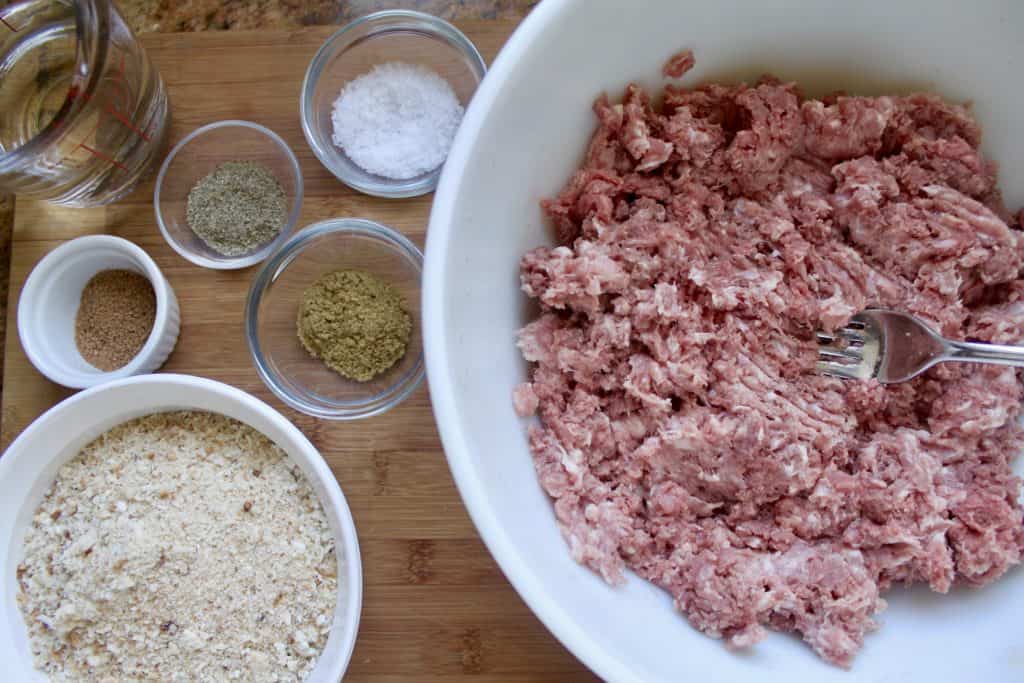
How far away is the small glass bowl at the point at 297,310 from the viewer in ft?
6.98

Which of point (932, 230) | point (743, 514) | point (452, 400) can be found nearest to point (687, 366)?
point (743, 514)

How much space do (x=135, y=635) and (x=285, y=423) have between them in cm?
67

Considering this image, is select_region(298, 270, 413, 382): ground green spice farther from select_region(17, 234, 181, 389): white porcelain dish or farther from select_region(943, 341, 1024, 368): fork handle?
select_region(943, 341, 1024, 368): fork handle

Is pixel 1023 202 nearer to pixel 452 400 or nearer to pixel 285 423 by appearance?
pixel 452 400

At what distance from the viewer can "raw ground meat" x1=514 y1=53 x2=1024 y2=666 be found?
1674mm

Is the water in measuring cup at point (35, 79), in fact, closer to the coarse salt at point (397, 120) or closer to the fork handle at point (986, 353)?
the coarse salt at point (397, 120)

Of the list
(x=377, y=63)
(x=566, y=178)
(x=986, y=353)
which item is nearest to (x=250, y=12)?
(x=377, y=63)

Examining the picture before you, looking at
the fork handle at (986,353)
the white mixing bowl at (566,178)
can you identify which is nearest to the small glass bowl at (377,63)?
the white mixing bowl at (566,178)

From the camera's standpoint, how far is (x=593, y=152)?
1800 millimetres

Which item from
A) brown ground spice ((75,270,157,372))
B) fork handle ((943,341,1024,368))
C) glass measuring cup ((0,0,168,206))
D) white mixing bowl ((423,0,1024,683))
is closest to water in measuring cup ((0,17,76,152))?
glass measuring cup ((0,0,168,206))

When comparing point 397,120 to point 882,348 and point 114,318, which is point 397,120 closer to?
point 114,318

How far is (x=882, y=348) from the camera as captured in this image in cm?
175

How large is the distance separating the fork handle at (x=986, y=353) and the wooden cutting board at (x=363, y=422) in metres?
1.18

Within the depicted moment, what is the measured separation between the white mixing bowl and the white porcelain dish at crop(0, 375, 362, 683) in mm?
556
